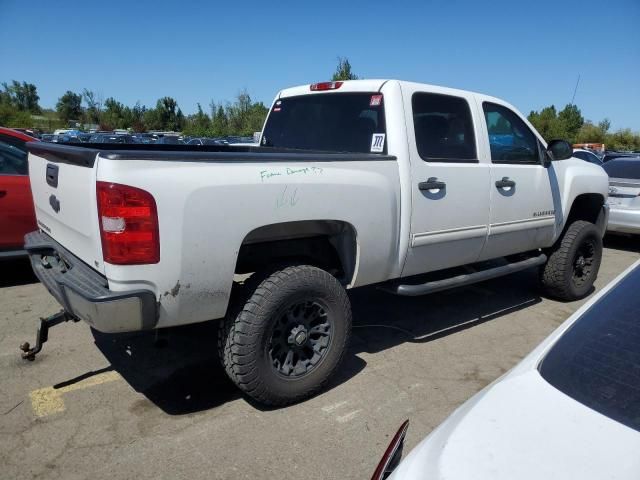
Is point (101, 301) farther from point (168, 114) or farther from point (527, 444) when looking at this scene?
point (168, 114)

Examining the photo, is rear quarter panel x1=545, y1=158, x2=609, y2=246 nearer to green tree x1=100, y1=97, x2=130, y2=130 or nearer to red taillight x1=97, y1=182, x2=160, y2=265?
red taillight x1=97, y1=182, x2=160, y2=265

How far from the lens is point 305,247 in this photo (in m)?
3.46

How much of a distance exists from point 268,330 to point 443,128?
7.19 feet

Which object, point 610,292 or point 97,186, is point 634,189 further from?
point 97,186

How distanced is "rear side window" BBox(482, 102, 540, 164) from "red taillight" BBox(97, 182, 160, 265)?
3008mm

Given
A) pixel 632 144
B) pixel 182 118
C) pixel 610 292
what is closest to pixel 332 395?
pixel 610 292

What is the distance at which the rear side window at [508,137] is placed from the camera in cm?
441

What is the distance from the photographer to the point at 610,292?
202 centimetres

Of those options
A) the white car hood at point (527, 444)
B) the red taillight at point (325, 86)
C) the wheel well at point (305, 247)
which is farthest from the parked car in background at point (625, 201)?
the white car hood at point (527, 444)

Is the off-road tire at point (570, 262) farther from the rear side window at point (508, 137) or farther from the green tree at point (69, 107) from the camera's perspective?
the green tree at point (69, 107)

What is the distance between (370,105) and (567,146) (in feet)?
7.18

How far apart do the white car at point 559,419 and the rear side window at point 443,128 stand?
2.09 m

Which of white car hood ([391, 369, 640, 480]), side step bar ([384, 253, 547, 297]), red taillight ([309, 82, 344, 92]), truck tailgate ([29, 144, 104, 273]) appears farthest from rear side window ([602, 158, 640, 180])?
truck tailgate ([29, 144, 104, 273])

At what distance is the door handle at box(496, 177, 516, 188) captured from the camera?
4.24 meters
